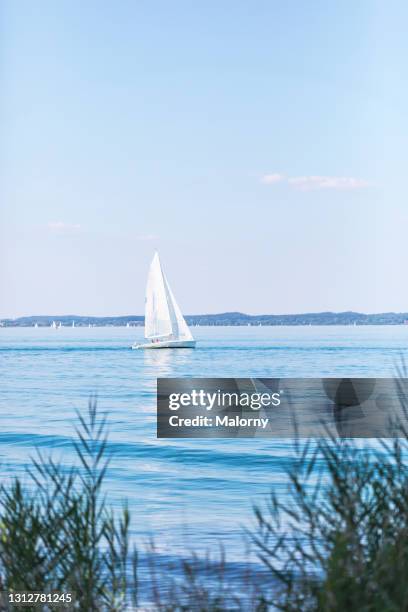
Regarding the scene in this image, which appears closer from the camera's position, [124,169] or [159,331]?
[124,169]

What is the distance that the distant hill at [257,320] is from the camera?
8695mm

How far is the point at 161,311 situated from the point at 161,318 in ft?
0.59

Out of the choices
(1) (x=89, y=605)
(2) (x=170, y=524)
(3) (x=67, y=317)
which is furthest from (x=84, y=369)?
(1) (x=89, y=605)

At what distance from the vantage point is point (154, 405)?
827 cm

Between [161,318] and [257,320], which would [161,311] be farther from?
[257,320]

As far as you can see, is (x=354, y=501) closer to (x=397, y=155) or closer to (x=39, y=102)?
(x=39, y=102)

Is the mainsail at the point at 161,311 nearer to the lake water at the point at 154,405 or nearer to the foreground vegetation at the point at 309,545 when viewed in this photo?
the lake water at the point at 154,405

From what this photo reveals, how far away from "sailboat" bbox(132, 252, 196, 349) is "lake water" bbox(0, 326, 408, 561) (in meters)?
0.20

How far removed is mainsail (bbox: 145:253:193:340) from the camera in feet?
38.4

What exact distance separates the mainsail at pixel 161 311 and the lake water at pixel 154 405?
0.96 ft

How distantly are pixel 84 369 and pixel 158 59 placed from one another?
5129 millimetres

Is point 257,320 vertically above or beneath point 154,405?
above

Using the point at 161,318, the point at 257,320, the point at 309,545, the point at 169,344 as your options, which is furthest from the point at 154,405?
the point at 309,545

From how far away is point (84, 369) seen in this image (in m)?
11.4
